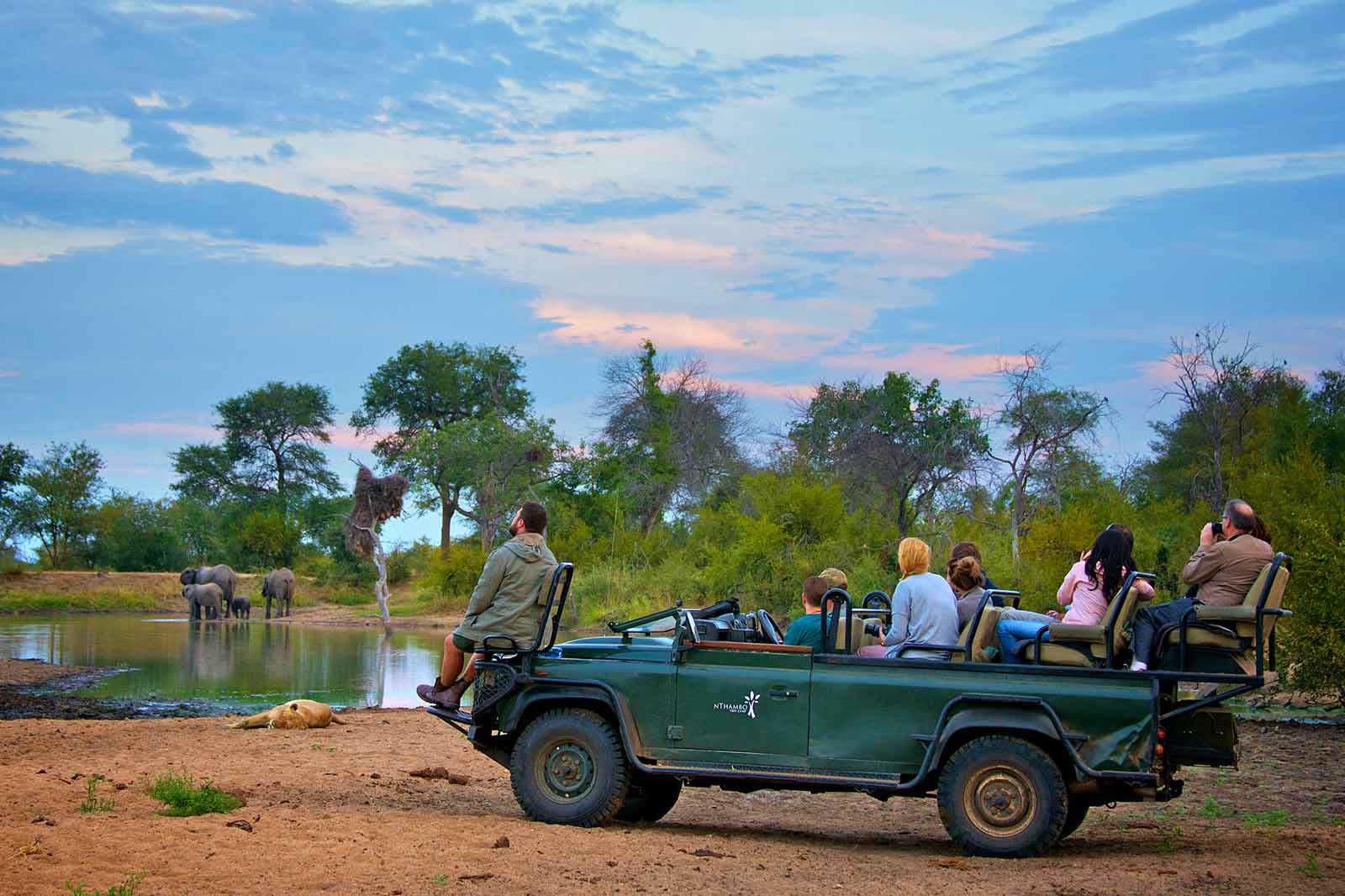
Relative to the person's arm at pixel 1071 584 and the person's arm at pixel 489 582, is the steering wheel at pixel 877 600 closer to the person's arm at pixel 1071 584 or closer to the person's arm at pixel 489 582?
the person's arm at pixel 1071 584

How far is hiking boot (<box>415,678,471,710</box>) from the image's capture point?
32.2ft

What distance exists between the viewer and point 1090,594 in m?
8.91

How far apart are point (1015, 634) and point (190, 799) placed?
5.50 metres

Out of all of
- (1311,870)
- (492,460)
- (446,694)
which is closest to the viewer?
(1311,870)

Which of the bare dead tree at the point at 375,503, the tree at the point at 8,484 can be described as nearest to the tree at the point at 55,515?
the tree at the point at 8,484

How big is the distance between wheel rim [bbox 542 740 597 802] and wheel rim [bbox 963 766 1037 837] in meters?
2.48

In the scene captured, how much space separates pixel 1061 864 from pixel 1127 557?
1.96m

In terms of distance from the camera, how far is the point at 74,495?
6981 cm

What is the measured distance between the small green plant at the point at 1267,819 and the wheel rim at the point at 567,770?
4.80 metres

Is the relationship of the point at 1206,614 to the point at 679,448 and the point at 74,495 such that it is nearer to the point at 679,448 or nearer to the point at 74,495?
the point at 679,448

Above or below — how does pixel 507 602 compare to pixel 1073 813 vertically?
above

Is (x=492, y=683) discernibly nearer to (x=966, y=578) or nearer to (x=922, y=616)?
(x=922, y=616)

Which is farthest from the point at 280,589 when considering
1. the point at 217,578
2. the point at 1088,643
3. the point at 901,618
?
the point at 1088,643

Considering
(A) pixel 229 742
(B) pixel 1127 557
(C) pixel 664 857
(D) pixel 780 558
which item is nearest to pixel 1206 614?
(B) pixel 1127 557
